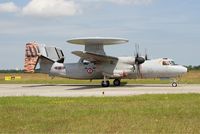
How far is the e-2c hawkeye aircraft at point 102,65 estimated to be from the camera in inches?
1671

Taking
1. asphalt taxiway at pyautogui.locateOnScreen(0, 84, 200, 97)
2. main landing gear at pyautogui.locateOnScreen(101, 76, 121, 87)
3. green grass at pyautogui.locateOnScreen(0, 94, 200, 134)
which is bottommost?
green grass at pyautogui.locateOnScreen(0, 94, 200, 134)

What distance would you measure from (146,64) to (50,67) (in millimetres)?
11181

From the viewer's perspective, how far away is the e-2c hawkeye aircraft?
4244 cm

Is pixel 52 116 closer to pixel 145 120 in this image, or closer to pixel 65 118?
pixel 65 118

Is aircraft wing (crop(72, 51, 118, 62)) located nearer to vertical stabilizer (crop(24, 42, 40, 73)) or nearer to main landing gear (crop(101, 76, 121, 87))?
main landing gear (crop(101, 76, 121, 87))

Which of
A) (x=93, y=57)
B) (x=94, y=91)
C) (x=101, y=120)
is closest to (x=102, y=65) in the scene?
(x=93, y=57)

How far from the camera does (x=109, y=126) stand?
11.9 m

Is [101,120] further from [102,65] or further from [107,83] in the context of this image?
[102,65]

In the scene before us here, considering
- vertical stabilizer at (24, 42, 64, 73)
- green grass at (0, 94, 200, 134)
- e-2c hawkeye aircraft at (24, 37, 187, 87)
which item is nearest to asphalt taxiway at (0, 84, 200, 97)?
e-2c hawkeye aircraft at (24, 37, 187, 87)

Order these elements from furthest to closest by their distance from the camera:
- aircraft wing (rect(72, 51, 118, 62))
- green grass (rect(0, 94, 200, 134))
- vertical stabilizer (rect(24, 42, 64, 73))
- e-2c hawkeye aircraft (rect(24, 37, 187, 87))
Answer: vertical stabilizer (rect(24, 42, 64, 73)) → e-2c hawkeye aircraft (rect(24, 37, 187, 87)) → aircraft wing (rect(72, 51, 118, 62)) → green grass (rect(0, 94, 200, 134))

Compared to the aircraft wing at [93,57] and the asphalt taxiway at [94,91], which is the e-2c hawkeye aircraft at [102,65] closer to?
the aircraft wing at [93,57]

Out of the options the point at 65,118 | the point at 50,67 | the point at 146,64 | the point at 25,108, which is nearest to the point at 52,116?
the point at 65,118

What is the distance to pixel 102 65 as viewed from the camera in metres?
44.2

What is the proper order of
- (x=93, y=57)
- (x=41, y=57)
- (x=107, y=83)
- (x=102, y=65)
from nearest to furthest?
1. (x=93, y=57)
2. (x=107, y=83)
3. (x=102, y=65)
4. (x=41, y=57)
